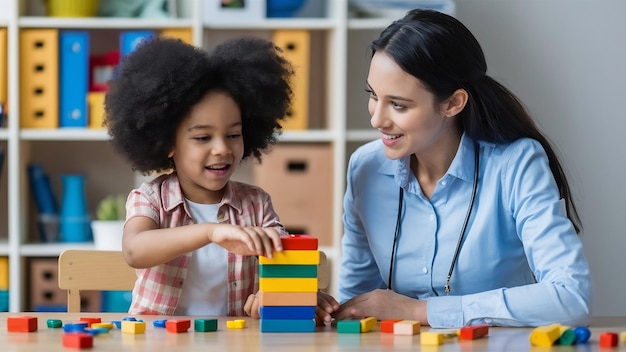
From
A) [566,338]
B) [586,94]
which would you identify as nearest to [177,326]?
[566,338]

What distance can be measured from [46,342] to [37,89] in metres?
2.10

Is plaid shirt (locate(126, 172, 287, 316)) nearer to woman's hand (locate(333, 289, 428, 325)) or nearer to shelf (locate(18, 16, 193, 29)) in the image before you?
woman's hand (locate(333, 289, 428, 325))

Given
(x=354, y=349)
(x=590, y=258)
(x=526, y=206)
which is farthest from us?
(x=590, y=258)

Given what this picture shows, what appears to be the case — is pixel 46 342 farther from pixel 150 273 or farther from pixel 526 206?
pixel 526 206

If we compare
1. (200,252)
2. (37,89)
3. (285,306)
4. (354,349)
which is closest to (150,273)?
(200,252)

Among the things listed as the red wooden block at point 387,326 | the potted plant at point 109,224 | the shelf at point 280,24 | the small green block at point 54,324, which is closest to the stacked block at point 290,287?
the red wooden block at point 387,326

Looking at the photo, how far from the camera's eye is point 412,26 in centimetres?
180

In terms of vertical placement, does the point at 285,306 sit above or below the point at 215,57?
below

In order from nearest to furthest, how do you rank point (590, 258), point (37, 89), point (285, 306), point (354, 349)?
point (354, 349), point (285, 306), point (37, 89), point (590, 258)

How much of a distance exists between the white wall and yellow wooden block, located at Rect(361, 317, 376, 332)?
2.33 metres

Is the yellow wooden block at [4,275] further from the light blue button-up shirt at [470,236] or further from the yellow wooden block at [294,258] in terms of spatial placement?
the yellow wooden block at [294,258]

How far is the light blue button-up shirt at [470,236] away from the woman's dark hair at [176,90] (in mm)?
251

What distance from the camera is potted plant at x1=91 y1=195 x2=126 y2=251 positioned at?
324cm

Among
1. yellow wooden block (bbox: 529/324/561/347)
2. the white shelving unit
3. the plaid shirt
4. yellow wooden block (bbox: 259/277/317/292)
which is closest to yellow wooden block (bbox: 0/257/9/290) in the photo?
the white shelving unit
